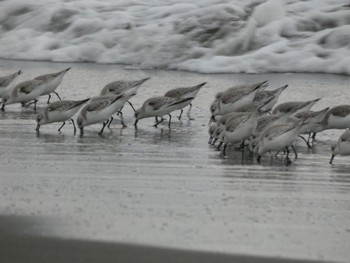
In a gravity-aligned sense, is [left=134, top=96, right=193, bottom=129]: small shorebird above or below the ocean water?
below

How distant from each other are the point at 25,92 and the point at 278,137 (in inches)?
149

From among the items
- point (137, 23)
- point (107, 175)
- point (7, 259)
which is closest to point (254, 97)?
point (107, 175)

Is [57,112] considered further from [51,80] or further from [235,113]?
[235,113]

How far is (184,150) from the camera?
23.5 ft

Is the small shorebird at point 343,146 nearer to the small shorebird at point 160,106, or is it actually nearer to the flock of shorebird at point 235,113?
the flock of shorebird at point 235,113

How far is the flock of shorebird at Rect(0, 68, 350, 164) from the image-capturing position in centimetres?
679

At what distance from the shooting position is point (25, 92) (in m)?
9.38

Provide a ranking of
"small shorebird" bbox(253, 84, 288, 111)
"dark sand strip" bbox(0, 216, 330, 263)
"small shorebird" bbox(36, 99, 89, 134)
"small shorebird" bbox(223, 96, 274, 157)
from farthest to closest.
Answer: "small shorebird" bbox(253, 84, 288, 111) < "small shorebird" bbox(36, 99, 89, 134) < "small shorebird" bbox(223, 96, 274, 157) < "dark sand strip" bbox(0, 216, 330, 263)

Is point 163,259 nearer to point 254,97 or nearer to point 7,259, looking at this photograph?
point 7,259

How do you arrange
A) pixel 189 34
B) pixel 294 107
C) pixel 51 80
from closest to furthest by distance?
pixel 294 107 < pixel 51 80 < pixel 189 34

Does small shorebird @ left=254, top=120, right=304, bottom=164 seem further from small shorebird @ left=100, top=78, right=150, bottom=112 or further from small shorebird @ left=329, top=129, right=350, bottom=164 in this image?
small shorebird @ left=100, top=78, right=150, bottom=112

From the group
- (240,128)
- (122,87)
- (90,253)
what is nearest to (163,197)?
(90,253)

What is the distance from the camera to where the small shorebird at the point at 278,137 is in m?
6.64

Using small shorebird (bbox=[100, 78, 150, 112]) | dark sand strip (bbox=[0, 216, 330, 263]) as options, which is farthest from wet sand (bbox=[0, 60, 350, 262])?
small shorebird (bbox=[100, 78, 150, 112])
